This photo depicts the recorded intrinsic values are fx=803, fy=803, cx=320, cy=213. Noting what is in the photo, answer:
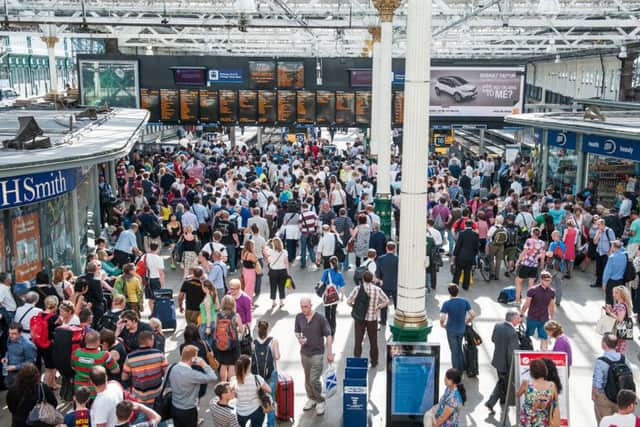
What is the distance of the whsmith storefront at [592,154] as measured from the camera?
725 inches

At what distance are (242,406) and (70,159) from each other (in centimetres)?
598

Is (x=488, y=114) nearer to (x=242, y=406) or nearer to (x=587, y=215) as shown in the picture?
(x=587, y=215)

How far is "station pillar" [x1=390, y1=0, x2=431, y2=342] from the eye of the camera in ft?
27.8

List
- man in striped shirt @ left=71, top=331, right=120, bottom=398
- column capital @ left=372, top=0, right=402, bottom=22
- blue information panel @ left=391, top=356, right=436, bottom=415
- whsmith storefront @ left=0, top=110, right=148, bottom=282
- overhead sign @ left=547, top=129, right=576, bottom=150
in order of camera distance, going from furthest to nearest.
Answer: overhead sign @ left=547, top=129, right=576, bottom=150, column capital @ left=372, top=0, right=402, bottom=22, whsmith storefront @ left=0, top=110, right=148, bottom=282, blue information panel @ left=391, top=356, right=436, bottom=415, man in striped shirt @ left=71, top=331, right=120, bottom=398

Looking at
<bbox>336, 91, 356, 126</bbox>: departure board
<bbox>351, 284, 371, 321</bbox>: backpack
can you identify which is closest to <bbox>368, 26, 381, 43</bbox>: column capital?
<bbox>336, 91, 356, 126</bbox>: departure board

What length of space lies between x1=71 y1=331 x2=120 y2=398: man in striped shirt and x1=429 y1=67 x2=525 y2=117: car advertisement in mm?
22885

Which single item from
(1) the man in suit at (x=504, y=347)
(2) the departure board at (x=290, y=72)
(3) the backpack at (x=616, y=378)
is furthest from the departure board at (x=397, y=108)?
(3) the backpack at (x=616, y=378)

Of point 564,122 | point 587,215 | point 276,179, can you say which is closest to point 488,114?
point 564,122

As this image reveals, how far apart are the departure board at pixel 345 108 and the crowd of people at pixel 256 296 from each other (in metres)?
7.36

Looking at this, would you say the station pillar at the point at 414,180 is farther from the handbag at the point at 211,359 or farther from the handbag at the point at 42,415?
the handbag at the point at 42,415

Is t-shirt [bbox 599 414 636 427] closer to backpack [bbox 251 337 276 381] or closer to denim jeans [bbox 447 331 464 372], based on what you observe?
denim jeans [bbox 447 331 464 372]

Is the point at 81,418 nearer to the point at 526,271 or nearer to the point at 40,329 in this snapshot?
the point at 40,329

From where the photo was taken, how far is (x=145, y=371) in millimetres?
7402

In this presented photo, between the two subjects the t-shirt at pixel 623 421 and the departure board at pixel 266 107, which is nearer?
the t-shirt at pixel 623 421
